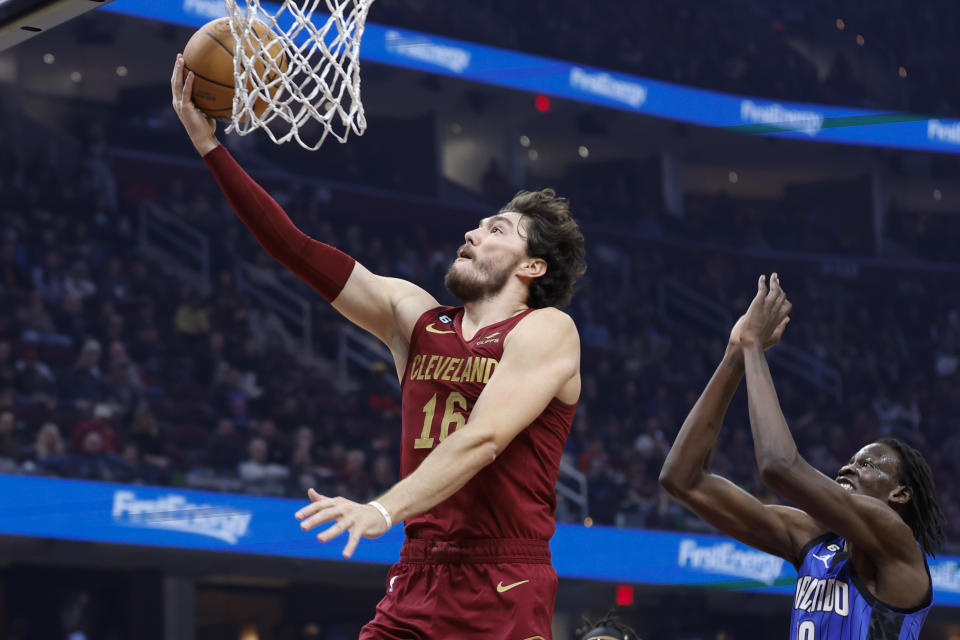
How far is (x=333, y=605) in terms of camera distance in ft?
46.8

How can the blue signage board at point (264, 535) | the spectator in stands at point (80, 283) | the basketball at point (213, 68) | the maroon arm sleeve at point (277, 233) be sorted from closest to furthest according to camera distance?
the maroon arm sleeve at point (277, 233) → the basketball at point (213, 68) → the blue signage board at point (264, 535) → the spectator in stands at point (80, 283)

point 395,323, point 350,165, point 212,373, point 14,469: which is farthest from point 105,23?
point 395,323

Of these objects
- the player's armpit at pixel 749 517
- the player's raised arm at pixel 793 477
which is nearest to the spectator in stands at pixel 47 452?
the player's armpit at pixel 749 517

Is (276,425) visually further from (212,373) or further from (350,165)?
(350,165)

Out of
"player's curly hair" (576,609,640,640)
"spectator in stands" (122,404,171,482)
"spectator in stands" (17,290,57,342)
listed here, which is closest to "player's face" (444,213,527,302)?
"player's curly hair" (576,609,640,640)

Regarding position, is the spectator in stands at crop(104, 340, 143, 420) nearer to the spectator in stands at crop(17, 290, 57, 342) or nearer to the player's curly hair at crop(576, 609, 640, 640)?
the spectator in stands at crop(17, 290, 57, 342)

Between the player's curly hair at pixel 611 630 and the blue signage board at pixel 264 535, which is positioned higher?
the player's curly hair at pixel 611 630

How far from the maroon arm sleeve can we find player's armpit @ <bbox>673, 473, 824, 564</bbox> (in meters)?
1.20

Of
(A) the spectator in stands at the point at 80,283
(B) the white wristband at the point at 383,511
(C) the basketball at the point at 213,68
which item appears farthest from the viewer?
(A) the spectator in stands at the point at 80,283

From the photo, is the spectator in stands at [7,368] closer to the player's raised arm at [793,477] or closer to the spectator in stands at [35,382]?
the spectator in stands at [35,382]

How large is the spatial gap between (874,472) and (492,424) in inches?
55.9

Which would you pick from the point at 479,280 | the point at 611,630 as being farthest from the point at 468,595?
the point at 611,630

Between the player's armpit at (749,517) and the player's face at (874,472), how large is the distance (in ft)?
0.68

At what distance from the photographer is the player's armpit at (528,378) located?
299 centimetres
